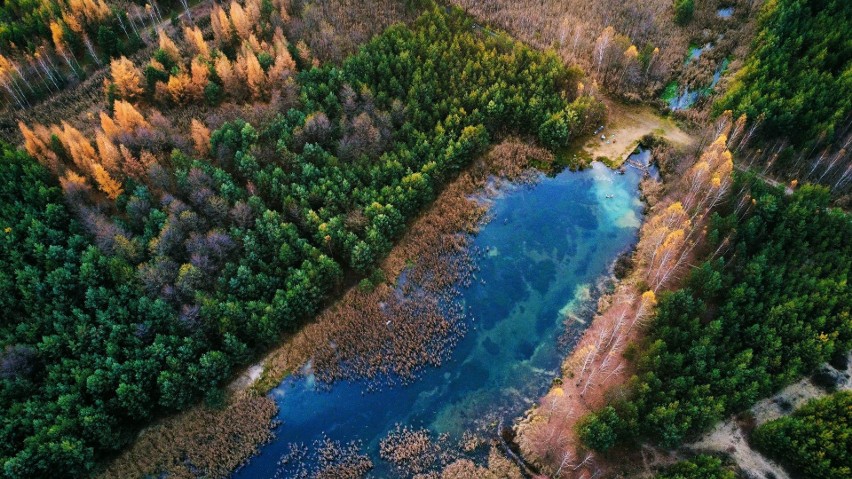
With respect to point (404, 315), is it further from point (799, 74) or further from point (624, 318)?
point (799, 74)

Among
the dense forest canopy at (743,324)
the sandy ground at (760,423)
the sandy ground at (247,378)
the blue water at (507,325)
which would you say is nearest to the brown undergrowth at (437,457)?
the blue water at (507,325)

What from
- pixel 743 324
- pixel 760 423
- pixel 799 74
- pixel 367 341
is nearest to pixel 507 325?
pixel 367 341

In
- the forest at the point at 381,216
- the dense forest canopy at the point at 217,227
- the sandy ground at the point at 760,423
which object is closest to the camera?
the sandy ground at the point at 760,423

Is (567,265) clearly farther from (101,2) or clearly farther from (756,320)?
(101,2)

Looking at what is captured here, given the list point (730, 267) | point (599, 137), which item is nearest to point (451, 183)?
point (599, 137)

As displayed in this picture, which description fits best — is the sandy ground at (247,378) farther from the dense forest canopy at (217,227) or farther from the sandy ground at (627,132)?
the sandy ground at (627,132)

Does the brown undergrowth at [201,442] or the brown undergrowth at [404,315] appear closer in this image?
the brown undergrowth at [201,442]
